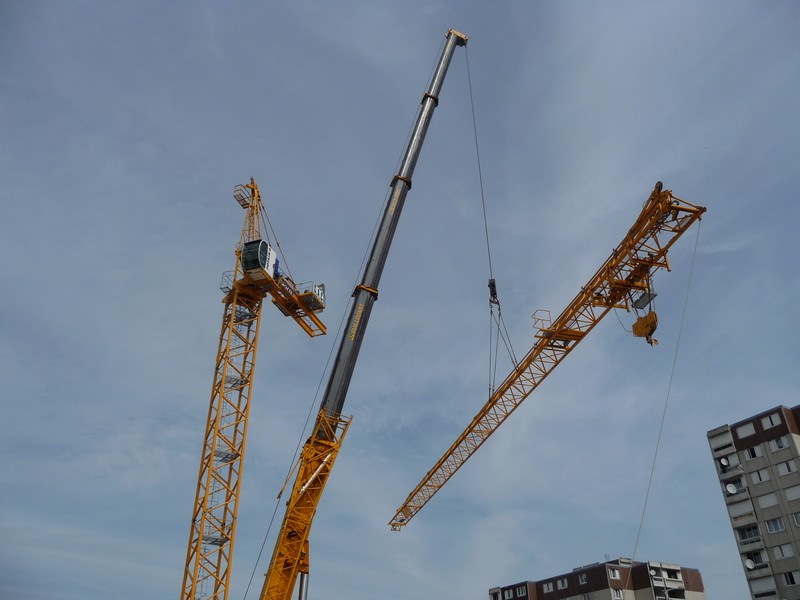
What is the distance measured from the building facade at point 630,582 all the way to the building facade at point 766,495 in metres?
26.2

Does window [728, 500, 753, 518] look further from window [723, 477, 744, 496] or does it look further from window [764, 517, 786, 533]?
window [764, 517, 786, 533]

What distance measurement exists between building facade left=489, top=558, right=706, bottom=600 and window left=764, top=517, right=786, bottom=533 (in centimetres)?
2818

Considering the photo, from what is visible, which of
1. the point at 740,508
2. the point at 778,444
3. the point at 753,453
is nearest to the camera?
the point at 778,444

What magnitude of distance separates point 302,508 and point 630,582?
65.3 metres

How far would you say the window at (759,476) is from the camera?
54.4 meters

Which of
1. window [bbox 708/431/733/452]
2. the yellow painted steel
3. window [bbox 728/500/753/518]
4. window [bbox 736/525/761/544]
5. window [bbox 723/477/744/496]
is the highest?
window [bbox 708/431/733/452]

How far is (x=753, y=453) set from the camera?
5597 centimetres

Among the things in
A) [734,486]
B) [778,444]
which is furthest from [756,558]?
[778,444]

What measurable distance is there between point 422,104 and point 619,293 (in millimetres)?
17899

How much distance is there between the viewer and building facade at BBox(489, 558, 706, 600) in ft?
254

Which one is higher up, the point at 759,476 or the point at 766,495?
the point at 759,476

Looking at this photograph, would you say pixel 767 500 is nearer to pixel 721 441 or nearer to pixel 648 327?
pixel 721 441

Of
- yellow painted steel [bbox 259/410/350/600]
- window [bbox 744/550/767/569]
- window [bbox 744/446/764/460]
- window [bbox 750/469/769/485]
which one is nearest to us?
yellow painted steel [bbox 259/410/350/600]

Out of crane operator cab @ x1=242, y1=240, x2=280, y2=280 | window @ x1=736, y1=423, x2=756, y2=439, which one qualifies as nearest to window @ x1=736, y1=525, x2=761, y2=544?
window @ x1=736, y1=423, x2=756, y2=439
